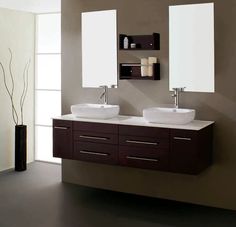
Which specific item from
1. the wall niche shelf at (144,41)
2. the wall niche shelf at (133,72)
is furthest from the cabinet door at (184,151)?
the wall niche shelf at (144,41)

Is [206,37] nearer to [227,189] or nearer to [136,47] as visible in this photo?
[136,47]

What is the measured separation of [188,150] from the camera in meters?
4.11

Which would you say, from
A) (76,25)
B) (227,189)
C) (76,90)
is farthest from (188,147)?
(76,25)

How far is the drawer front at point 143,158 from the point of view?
4.25 meters

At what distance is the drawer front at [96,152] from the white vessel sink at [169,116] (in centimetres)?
51

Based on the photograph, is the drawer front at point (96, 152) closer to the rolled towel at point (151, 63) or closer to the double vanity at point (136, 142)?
the double vanity at point (136, 142)

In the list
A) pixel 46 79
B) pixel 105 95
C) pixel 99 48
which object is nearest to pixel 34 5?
pixel 99 48

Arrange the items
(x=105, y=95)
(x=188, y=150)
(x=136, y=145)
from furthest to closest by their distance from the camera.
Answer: (x=105, y=95)
(x=136, y=145)
(x=188, y=150)

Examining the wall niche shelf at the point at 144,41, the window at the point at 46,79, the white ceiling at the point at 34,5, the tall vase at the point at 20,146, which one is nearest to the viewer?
the wall niche shelf at the point at 144,41

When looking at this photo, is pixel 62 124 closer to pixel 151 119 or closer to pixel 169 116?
pixel 151 119

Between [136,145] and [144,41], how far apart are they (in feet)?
3.96

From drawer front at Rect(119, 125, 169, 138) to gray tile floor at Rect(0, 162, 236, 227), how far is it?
0.82 meters

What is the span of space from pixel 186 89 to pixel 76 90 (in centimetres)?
146

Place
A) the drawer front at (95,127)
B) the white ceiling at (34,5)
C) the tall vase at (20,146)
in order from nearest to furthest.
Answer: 1. the drawer front at (95,127)
2. the white ceiling at (34,5)
3. the tall vase at (20,146)
